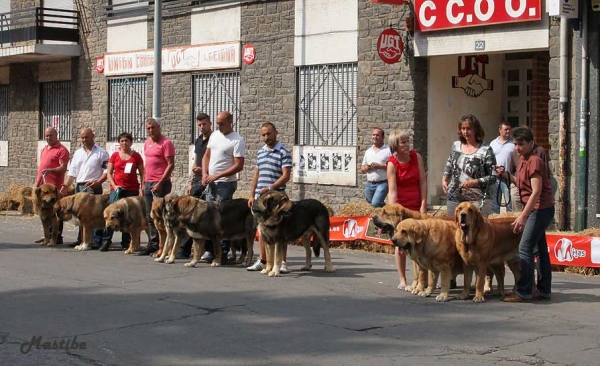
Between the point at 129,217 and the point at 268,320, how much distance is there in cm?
599

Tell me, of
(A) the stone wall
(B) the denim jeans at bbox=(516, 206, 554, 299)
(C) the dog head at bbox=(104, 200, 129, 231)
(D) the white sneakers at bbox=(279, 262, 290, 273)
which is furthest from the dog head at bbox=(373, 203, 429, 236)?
(A) the stone wall

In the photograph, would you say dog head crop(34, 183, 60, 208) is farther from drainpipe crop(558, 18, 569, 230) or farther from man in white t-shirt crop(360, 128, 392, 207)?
drainpipe crop(558, 18, 569, 230)

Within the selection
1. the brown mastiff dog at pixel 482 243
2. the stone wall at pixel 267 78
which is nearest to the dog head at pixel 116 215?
the brown mastiff dog at pixel 482 243

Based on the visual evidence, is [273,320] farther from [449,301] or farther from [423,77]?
[423,77]

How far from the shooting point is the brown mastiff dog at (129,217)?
1466cm

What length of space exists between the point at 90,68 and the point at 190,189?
13.9m

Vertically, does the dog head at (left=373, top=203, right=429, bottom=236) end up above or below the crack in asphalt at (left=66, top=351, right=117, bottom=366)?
above

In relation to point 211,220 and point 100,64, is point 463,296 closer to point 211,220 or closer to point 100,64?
point 211,220

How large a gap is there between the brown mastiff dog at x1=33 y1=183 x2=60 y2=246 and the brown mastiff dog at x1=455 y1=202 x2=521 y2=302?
313 inches

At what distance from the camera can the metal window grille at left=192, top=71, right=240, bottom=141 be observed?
894 inches

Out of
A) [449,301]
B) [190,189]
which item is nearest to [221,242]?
[190,189]

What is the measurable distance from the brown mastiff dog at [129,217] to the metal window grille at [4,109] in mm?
16737

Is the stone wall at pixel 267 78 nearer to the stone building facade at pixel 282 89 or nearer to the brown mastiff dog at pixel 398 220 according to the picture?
the stone building facade at pixel 282 89

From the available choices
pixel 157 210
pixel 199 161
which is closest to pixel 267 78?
pixel 199 161
